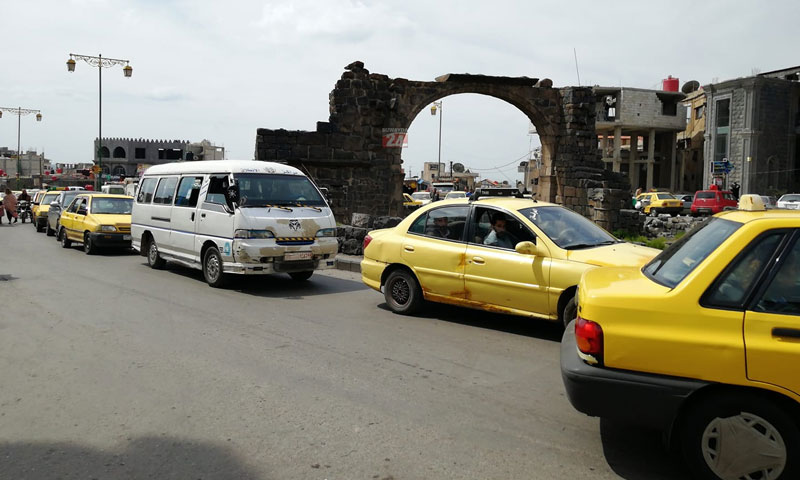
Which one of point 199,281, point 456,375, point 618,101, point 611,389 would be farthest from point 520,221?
point 618,101

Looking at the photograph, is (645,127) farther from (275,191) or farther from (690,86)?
(275,191)

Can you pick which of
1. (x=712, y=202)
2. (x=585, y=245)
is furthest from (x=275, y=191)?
(x=712, y=202)

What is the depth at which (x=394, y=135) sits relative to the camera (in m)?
21.0

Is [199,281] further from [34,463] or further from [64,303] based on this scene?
[34,463]

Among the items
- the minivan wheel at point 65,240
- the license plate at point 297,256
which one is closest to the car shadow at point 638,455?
the license plate at point 297,256

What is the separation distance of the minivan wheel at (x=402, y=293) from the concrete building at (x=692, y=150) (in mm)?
53904

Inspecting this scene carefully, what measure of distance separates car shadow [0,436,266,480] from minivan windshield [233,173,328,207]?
241 inches

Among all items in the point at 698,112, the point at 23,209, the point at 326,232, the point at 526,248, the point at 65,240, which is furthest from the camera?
the point at 698,112

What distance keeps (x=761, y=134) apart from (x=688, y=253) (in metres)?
44.5

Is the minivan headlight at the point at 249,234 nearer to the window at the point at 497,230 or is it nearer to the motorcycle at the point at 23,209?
the window at the point at 497,230

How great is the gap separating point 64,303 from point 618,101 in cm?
5350

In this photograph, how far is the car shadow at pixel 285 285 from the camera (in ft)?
32.0

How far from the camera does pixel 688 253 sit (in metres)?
3.86

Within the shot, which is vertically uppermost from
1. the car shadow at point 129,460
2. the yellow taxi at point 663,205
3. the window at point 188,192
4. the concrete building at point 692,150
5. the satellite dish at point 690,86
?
the satellite dish at point 690,86
